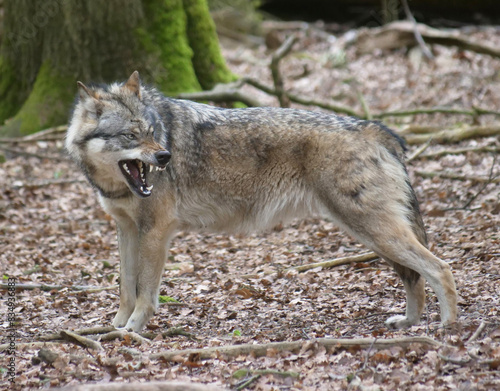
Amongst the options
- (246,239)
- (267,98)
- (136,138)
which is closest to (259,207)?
(136,138)

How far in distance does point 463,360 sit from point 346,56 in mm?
14257

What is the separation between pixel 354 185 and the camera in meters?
5.39

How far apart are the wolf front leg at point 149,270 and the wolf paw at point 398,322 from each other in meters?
2.21

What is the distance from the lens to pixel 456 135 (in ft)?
33.3

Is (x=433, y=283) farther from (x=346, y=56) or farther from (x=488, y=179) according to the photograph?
(x=346, y=56)

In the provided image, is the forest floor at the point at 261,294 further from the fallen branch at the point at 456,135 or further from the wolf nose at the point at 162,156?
the wolf nose at the point at 162,156

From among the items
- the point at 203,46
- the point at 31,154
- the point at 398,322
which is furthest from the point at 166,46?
the point at 398,322

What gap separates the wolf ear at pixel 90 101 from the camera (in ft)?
18.4

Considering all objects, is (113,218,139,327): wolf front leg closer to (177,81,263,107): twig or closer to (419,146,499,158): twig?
(177,81,263,107): twig

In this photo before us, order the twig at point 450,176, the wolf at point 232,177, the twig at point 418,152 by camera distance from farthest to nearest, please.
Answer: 1. the twig at point 418,152
2. the twig at point 450,176
3. the wolf at point 232,177

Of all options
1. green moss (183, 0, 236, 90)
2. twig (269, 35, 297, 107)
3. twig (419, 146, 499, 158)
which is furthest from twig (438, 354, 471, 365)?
green moss (183, 0, 236, 90)

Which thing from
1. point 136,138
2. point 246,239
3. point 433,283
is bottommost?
point 246,239

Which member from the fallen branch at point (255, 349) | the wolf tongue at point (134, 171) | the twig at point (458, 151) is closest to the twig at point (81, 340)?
the fallen branch at point (255, 349)

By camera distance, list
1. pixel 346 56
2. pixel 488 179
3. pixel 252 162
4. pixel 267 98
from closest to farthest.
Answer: pixel 252 162 → pixel 488 179 → pixel 267 98 → pixel 346 56
